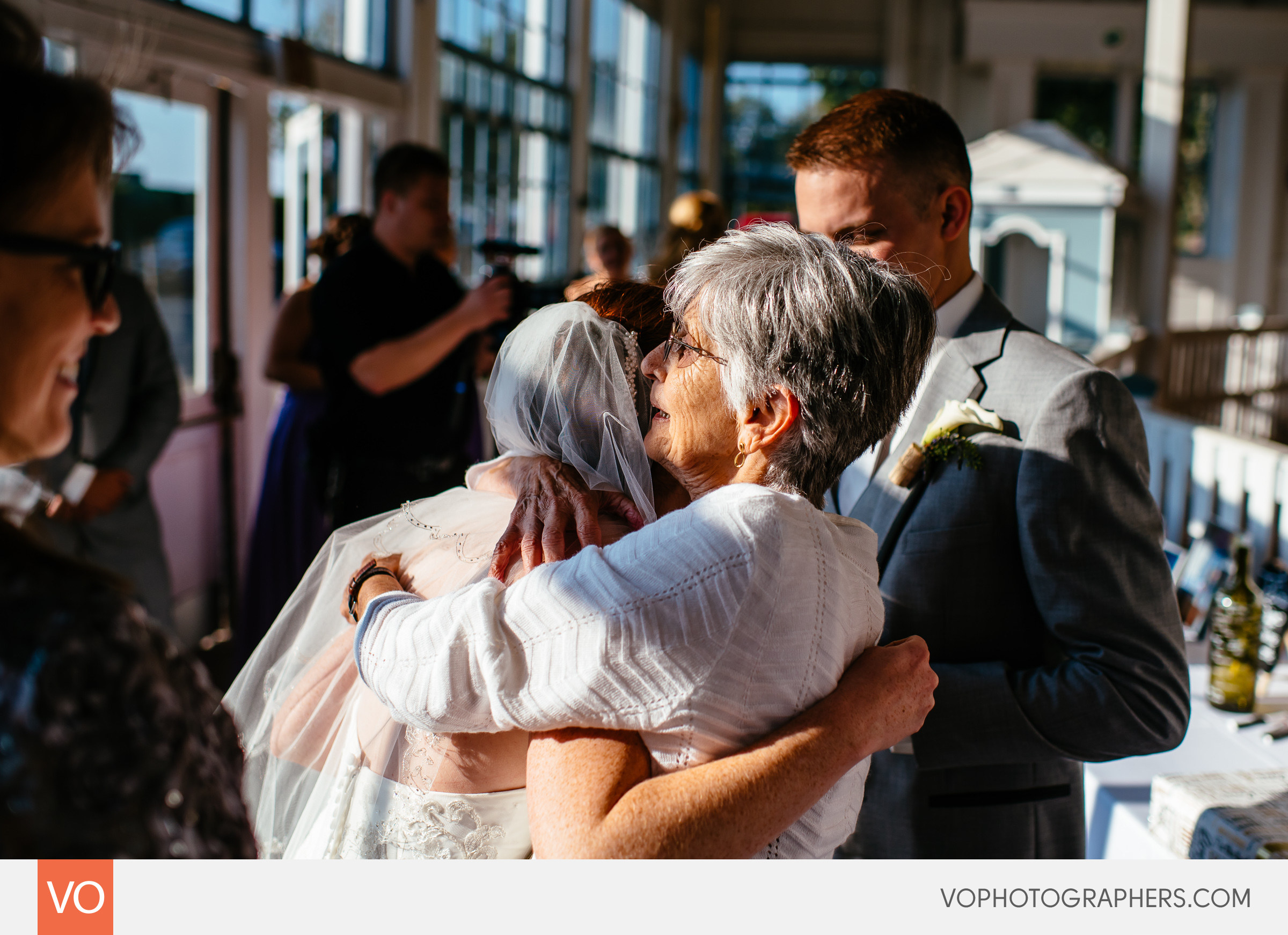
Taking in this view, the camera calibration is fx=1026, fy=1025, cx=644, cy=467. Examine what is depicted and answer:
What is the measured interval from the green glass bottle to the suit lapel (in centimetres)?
95

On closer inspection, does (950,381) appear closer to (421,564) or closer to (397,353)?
(421,564)

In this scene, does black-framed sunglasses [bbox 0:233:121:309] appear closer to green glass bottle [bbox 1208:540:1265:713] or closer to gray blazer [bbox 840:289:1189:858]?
gray blazer [bbox 840:289:1189:858]

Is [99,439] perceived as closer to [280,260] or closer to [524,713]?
[280,260]

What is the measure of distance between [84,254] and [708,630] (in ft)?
1.68

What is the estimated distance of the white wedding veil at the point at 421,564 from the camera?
1.01 metres

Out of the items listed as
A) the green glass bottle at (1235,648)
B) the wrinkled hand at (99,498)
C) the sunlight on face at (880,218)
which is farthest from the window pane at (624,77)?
the sunlight on face at (880,218)

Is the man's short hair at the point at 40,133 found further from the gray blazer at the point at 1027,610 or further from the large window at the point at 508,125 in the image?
the large window at the point at 508,125

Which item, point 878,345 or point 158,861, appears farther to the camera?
point 878,345

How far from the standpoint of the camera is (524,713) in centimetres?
83

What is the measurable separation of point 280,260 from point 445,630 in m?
4.08

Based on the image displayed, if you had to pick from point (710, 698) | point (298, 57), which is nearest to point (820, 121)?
point (710, 698)

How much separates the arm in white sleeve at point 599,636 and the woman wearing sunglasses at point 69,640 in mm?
196

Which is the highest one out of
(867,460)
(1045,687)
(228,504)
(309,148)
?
(309,148)

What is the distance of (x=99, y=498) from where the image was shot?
9.04 ft
